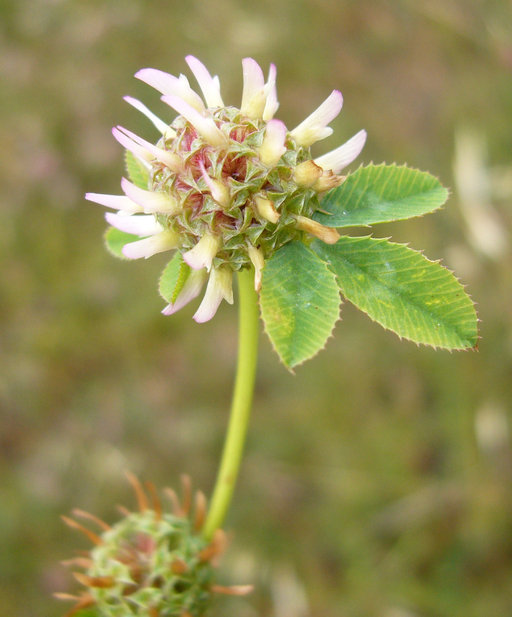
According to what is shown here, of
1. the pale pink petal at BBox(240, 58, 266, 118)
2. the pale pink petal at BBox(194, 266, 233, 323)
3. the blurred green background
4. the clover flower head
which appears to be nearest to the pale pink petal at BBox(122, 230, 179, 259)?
the pale pink petal at BBox(194, 266, 233, 323)

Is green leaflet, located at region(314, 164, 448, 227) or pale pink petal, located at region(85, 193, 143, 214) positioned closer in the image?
→ pale pink petal, located at region(85, 193, 143, 214)

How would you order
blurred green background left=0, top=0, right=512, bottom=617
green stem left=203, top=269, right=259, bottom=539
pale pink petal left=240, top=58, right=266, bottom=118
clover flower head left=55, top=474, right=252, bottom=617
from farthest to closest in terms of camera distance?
blurred green background left=0, top=0, right=512, bottom=617, clover flower head left=55, top=474, right=252, bottom=617, green stem left=203, top=269, right=259, bottom=539, pale pink petal left=240, top=58, right=266, bottom=118

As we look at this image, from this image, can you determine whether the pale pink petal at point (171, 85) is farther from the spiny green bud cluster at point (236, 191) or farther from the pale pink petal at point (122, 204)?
the pale pink petal at point (122, 204)

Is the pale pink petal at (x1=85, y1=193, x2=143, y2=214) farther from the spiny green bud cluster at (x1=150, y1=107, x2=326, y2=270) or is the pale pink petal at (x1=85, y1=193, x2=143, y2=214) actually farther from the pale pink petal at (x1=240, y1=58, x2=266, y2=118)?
the pale pink petal at (x1=240, y1=58, x2=266, y2=118)

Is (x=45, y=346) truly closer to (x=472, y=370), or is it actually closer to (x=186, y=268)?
(x=472, y=370)

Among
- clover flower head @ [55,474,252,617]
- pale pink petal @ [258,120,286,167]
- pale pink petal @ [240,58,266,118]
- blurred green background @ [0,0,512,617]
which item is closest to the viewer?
pale pink petal @ [258,120,286,167]

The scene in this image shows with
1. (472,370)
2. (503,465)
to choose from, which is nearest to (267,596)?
(503,465)
